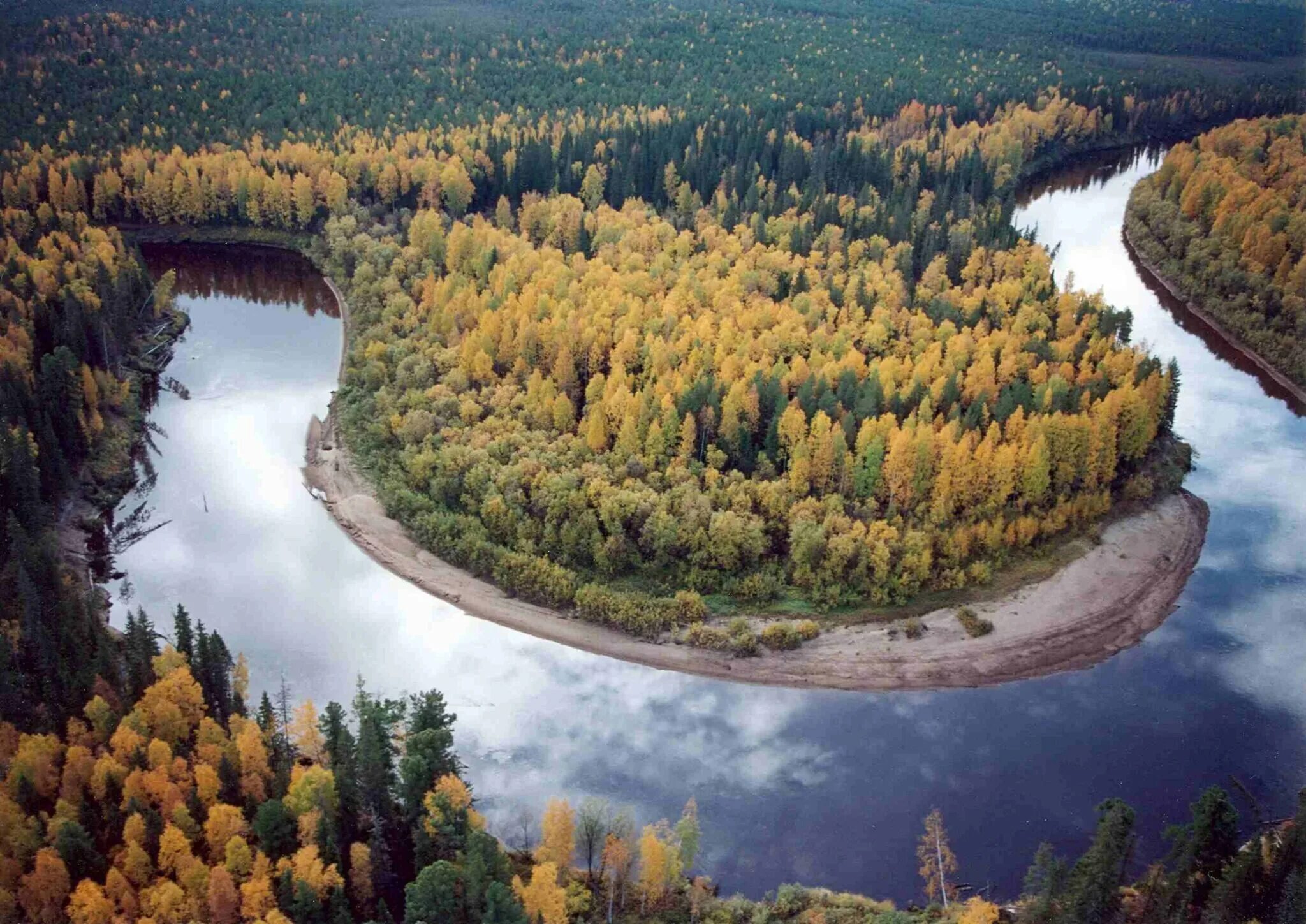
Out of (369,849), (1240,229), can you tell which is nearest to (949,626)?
(369,849)

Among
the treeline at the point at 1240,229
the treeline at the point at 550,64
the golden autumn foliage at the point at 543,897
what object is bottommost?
the golden autumn foliage at the point at 543,897

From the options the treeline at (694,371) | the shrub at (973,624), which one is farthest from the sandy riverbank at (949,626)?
the treeline at (694,371)

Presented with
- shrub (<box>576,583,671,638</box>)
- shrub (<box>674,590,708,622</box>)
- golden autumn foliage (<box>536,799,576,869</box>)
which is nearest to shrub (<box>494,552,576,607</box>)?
shrub (<box>576,583,671,638</box>)

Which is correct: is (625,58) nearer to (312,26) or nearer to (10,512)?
(312,26)

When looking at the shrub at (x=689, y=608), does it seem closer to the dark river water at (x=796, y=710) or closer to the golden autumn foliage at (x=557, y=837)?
the dark river water at (x=796, y=710)

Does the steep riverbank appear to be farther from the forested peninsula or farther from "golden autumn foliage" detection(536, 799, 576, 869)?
"golden autumn foliage" detection(536, 799, 576, 869)

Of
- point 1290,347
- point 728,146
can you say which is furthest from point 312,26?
point 1290,347
